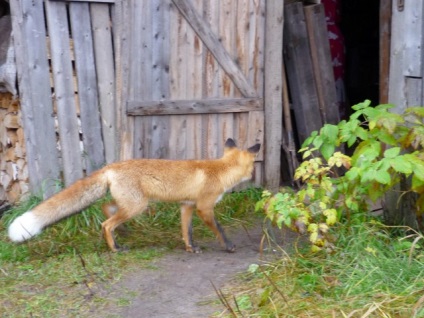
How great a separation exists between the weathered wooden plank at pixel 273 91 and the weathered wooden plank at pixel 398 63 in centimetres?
167

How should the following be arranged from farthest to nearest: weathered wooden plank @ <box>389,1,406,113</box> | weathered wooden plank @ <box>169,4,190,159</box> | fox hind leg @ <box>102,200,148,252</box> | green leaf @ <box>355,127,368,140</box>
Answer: weathered wooden plank @ <box>169,4,190,159</box> < weathered wooden plank @ <box>389,1,406,113</box> < fox hind leg @ <box>102,200,148,252</box> < green leaf @ <box>355,127,368,140</box>

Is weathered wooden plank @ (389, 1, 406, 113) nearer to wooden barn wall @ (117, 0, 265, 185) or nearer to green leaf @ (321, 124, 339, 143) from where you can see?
green leaf @ (321, 124, 339, 143)

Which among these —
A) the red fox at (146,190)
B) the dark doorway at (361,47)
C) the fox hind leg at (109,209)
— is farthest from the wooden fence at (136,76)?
the dark doorway at (361,47)

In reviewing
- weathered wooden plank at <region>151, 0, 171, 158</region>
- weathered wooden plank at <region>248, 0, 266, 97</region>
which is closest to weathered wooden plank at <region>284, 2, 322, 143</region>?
weathered wooden plank at <region>248, 0, 266, 97</region>

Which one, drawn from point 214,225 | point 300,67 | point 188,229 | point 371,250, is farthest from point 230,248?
point 300,67

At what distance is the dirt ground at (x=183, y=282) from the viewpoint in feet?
15.6

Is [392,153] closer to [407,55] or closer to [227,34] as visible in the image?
[407,55]

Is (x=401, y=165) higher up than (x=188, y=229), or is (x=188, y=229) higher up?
(x=401, y=165)

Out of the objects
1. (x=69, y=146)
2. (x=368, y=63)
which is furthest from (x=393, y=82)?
(x=368, y=63)

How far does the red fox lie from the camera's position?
565 cm

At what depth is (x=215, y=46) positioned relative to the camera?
7258 millimetres

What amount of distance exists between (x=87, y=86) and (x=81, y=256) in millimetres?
2035

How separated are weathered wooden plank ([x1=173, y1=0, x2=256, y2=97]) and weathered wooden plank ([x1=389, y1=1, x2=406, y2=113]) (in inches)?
72.5

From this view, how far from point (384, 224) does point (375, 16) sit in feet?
19.6
